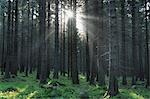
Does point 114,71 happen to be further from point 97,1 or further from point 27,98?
point 97,1

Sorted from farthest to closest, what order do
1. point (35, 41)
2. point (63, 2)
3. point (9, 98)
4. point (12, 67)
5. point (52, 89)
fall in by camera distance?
point (35, 41) → point (63, 2) → point (12, 67) → point (52, 89) → point (9, 98)

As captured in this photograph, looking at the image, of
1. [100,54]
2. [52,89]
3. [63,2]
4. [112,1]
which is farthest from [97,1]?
[63,2]

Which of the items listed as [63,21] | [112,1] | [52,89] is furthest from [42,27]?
[63,21]

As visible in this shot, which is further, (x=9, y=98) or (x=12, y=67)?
(x=12, y=67)

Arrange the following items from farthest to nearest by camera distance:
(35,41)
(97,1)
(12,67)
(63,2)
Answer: (35,41)
(63,2)
(12,67)
(97,1)

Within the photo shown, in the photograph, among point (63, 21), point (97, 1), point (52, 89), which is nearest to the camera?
point (52, 89)

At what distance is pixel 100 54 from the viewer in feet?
73.8

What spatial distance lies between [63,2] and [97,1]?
795 inches

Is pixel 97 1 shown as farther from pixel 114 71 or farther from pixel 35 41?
pixel 35 41

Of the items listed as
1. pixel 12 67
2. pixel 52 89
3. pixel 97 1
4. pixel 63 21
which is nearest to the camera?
pixel 52 89

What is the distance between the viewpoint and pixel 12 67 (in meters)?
34.5

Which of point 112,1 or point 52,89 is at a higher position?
point 112,1

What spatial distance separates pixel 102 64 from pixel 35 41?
3437cm

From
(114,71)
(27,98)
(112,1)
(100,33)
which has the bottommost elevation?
(27,98)
